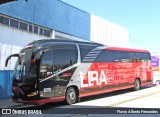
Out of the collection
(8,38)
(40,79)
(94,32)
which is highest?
(94,32)

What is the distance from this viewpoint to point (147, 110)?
43.2ft

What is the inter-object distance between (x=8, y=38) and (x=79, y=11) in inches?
411

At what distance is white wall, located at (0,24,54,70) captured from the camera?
20.1 meters

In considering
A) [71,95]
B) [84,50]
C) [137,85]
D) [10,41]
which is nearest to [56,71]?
[71,95]

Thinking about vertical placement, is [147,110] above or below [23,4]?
below

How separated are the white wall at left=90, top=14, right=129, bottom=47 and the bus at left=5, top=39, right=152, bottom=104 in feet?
33.2

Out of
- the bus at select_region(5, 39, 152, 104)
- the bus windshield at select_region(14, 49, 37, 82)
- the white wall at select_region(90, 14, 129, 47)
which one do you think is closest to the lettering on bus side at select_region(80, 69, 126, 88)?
the bus at select_region(5, 39, 152, 104)

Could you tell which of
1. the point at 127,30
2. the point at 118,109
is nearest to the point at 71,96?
the point at 118,109

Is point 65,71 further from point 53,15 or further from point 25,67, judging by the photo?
point 53,15

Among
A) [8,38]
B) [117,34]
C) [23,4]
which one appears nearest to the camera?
[8,38]

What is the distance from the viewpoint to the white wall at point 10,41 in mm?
20078

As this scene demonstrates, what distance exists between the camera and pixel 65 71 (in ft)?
53.7

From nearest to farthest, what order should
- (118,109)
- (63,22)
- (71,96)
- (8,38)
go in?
(118,109) → (71,96) → (8,38) → (63,22)

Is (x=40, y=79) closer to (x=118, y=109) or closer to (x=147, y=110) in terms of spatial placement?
(x=118, y=109)
